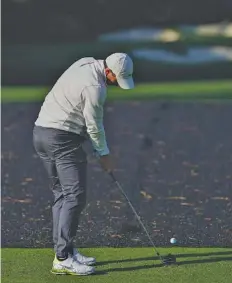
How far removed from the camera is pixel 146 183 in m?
10.9

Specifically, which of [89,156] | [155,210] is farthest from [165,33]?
[155,210]

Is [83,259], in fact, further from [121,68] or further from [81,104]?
[121,68]

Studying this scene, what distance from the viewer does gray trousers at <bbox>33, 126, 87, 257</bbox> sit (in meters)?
7.13

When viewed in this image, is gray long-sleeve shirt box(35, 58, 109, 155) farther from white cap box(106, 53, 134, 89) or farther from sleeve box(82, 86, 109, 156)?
white cap box(106, 53, 134, 89)

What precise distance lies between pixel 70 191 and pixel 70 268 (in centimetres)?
57

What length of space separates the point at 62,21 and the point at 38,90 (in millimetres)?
2522

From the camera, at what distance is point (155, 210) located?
9.50 meters

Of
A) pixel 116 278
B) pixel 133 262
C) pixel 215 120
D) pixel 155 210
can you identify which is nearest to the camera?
pixel 116 278

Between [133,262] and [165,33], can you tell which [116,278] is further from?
[165,33]

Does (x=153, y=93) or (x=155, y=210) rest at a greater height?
(x=155, y=210)

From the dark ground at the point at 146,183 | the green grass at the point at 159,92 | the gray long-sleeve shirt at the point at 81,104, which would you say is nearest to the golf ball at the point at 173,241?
the dark ground at the point at 146,183

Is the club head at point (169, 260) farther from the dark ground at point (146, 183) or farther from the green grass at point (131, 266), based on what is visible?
the dark ground at point (146, 183)

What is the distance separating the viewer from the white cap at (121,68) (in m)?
7.03

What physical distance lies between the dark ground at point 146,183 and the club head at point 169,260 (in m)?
0.63
